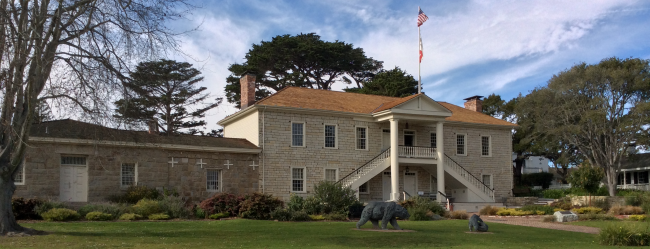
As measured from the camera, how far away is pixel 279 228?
62.5 feet

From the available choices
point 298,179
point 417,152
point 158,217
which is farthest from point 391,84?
point 158,217

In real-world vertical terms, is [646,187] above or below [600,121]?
below

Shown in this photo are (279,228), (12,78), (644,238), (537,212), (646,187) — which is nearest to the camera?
(12,78)

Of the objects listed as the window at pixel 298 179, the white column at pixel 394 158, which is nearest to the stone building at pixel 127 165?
the window at pixel 298 179

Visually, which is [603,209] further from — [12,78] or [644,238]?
[12,78]

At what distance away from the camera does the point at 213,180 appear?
2894cm

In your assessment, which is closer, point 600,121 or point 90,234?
point 90,234

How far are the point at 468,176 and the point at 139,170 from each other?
741 inches

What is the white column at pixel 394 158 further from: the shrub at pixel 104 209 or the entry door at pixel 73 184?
the entry door at pixel 73 184

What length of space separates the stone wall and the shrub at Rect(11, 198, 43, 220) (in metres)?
3.32

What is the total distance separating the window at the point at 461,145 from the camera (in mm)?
36750

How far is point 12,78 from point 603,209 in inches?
1086

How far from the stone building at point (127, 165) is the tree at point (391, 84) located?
21545 mm

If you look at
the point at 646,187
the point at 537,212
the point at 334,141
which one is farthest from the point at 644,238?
the point at 646,187
